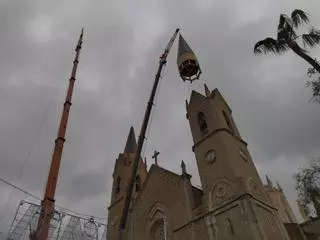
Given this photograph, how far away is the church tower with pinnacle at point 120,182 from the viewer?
1274 inches

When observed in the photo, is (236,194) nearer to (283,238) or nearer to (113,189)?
(283,238)

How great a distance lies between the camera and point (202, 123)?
27.7 m

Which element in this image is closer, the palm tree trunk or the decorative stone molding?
the palm tree trunk

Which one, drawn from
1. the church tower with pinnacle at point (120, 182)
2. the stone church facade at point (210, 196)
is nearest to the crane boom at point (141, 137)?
the stone church facade at point (210, 196)

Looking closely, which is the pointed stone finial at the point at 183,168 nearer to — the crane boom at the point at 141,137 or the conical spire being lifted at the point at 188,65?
the crane boom at the point at 141,137

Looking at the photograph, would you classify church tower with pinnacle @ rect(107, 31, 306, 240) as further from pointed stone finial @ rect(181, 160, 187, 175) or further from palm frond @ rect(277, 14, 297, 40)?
palm frond @ rect(277, 14, 297, 40)

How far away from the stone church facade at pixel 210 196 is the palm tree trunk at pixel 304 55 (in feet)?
31.7

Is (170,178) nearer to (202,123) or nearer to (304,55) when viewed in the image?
(202,123)

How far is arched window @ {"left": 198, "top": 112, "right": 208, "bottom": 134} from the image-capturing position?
2696cm

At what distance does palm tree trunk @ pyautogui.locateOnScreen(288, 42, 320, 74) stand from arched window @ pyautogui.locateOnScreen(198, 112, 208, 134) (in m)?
12.6

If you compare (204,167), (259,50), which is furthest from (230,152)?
(259,50)

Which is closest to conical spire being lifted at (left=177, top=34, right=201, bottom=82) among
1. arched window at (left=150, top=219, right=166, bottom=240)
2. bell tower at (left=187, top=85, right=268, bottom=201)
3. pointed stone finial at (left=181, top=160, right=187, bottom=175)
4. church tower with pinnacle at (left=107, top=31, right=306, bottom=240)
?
church tower with pinnacle at (left=107, top=31, right=306, bottom=240)

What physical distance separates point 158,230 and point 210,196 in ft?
21.4

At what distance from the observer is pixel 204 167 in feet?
80.2
